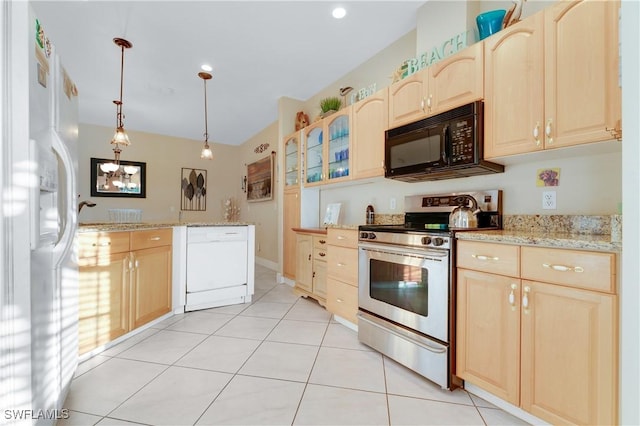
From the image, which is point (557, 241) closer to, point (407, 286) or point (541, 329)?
point (541, 329)

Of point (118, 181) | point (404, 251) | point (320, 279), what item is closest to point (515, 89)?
point (404, 251)

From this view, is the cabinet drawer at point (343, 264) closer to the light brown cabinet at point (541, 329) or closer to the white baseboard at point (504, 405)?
the light brown cabinet at point (541, 329)

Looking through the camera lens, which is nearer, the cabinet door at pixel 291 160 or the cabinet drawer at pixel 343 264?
the cabinet drawer at pixel 343 264

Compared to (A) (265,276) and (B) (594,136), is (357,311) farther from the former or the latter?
(A) (265,276)

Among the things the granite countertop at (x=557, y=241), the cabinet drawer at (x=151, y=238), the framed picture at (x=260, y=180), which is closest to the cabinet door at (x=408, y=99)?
the granite countertop at (x=557, y=241)

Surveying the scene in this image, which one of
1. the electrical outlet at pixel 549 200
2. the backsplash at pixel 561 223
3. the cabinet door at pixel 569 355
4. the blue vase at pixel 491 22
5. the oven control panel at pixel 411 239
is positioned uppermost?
the blue vase at pixel 491 22

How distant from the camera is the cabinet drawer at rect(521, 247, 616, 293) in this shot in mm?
1110

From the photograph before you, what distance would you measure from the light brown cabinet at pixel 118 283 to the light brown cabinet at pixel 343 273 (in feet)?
5.18

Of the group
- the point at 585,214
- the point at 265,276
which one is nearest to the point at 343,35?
the point at 585,214

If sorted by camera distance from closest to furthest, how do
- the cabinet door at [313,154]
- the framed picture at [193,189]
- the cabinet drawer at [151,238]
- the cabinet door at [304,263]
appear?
the cabinet drawer at [151,238] → the cabinet door at [304,263] → the cabinet door at [313,154] → the framed picture at [193,189]

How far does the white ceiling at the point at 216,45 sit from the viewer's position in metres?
2.48

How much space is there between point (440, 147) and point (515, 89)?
52cm

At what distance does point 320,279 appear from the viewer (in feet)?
10.4

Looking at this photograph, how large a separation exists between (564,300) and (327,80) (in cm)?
349
